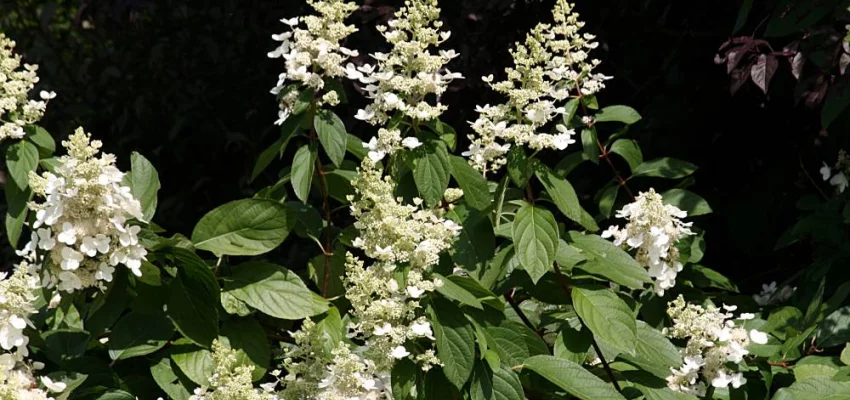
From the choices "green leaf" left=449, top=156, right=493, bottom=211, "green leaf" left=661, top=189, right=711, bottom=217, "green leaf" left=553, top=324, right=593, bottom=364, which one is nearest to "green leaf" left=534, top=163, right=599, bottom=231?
"green leaf" left=449, top=156, right=493, bottom=211

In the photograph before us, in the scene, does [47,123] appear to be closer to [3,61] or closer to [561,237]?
[3,61]

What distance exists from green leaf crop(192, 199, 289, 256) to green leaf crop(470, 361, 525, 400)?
0.54 metres

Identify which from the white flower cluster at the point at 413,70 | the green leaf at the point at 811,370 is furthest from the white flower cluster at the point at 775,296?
the white flower cluster at the point at 413,70

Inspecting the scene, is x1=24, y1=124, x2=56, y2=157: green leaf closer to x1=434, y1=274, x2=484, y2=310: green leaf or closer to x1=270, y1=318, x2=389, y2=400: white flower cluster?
x1=270, y1=318, x2=389, y2=400: white flower cluster

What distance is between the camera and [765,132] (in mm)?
3834

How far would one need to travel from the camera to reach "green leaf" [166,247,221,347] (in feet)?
7.24

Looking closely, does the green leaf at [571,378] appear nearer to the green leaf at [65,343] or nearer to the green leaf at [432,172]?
the green leaf at [432,172]

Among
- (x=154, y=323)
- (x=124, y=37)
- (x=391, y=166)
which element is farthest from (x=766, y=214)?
(x=124, y=37)

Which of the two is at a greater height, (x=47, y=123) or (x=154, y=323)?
(x=154, y=323)

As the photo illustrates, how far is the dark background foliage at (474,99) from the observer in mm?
3717

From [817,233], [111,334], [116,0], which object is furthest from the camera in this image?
[116,0]

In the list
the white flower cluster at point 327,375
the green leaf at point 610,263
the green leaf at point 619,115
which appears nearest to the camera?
the white flower cluster at point 327,375

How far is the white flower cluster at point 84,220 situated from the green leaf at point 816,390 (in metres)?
1.31

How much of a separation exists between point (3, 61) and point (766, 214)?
2484 mm
